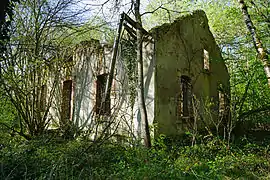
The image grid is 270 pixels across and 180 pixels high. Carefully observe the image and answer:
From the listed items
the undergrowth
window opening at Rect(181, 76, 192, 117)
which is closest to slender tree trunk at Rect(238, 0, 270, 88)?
the undergrowth

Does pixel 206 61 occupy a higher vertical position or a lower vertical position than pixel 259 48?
higher

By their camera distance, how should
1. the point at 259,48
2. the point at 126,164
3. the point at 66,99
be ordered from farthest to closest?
1. the point at 66,99
2. the point at 259,48
3. the point at 126,164

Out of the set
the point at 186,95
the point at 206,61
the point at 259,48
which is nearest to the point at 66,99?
the point at 186,95

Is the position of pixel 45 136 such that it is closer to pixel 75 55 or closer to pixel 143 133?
pixel 143 133

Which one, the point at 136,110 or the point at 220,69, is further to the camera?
the point at 220,69

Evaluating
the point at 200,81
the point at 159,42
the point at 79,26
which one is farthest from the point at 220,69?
the point at 79,26

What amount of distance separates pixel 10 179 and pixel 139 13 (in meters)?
6.44

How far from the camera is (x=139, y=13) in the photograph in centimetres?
888

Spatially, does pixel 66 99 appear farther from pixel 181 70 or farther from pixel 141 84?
pixel 181 70

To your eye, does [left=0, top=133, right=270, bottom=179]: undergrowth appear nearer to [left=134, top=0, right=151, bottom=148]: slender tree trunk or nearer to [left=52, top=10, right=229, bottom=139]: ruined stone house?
[left=134, top=0, right=151, bottom=148]: slender tree trunk

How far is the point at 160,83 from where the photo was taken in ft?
29.8

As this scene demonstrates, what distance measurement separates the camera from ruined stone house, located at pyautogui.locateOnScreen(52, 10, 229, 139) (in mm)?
8984

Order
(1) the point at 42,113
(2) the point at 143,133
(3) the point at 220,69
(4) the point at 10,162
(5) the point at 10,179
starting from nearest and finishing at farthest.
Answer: (5) the point at 10,179
(4) the point at 10,162
(2) the point at 143,133
(1) the point at 42,113
(3) the point at 220,69

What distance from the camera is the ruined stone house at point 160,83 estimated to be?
898 centimetres
